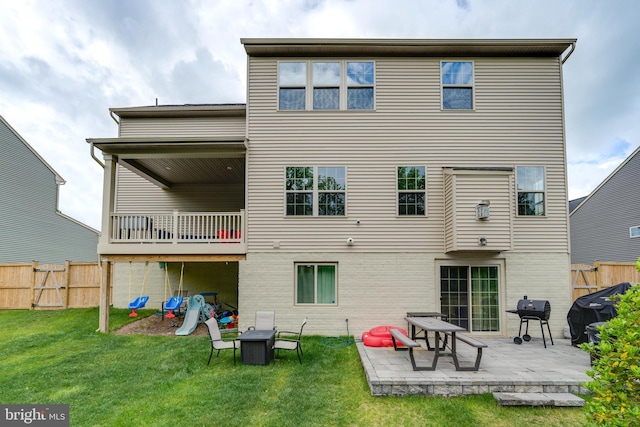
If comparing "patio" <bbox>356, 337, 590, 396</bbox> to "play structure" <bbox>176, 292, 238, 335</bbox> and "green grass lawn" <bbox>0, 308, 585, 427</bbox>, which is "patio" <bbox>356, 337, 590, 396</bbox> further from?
"play structure" <bbox>176, 292, 238, 335</bbox>

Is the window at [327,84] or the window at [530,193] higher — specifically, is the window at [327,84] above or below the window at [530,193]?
above

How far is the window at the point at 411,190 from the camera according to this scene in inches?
351

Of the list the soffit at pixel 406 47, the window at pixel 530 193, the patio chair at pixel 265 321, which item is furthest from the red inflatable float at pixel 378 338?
the soffit at pixel 406 47

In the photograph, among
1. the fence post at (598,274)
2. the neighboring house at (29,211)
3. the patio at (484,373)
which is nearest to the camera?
the patio at (484,373)

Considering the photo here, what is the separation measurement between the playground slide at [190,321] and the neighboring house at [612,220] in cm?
1677

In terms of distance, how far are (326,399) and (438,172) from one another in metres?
6.33

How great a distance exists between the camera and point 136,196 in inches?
470

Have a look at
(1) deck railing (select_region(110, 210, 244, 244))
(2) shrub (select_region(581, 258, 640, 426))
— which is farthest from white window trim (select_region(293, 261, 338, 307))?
(2) shrub (select_region(581, 258, 640, 426))

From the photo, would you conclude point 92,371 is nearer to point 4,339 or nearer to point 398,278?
point 4,339

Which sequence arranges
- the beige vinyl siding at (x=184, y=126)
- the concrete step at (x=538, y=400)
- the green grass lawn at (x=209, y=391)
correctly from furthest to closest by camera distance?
1. the beige vinyl siding at (x=184, y=126)
2. the concrete step at (x=538, y=400)
3. the green grass lawn at (x=209, y=391)

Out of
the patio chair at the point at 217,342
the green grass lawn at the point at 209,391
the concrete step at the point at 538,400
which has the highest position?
the patio chair at the point at 217,342

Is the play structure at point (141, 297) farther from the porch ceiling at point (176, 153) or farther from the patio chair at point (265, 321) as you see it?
the patio chair at point (265, 321)

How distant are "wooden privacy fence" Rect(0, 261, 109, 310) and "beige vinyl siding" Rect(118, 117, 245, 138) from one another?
515cm

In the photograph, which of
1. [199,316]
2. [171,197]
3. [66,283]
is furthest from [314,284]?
[66,283]
